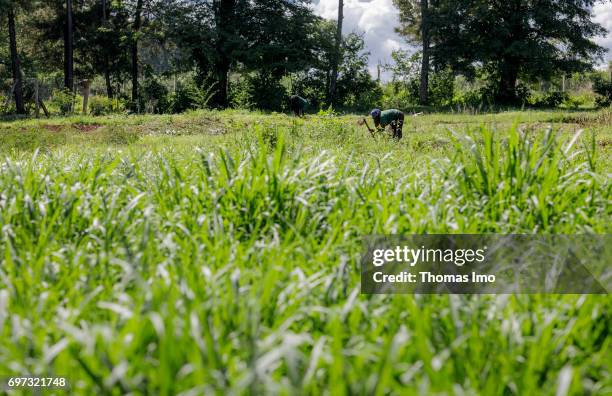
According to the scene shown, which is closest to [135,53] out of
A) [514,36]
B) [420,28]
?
[420,28]

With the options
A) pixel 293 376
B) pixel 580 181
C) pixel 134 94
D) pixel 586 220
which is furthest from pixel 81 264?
pixel 134 94

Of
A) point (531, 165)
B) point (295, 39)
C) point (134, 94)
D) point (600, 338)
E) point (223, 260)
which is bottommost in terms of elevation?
point (600, 338)

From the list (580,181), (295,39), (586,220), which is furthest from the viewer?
(295,39)

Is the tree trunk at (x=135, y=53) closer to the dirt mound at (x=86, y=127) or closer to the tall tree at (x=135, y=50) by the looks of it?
the tall tree at (x=135, y=50)

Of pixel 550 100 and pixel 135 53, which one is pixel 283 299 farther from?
pixel 135 53

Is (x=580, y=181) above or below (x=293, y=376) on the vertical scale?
above

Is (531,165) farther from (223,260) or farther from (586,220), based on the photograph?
(223,260)

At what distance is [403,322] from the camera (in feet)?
6.62

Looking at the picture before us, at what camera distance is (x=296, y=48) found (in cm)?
2997

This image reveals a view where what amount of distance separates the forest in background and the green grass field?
83.3 feet

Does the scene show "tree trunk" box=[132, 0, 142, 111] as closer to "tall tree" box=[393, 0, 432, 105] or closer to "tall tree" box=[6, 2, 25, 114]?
"tall tree" box=[6, 2, 25, 114]

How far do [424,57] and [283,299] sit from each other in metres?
32.5

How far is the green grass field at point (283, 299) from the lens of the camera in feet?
5.18

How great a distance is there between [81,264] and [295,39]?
29817 millimetres
